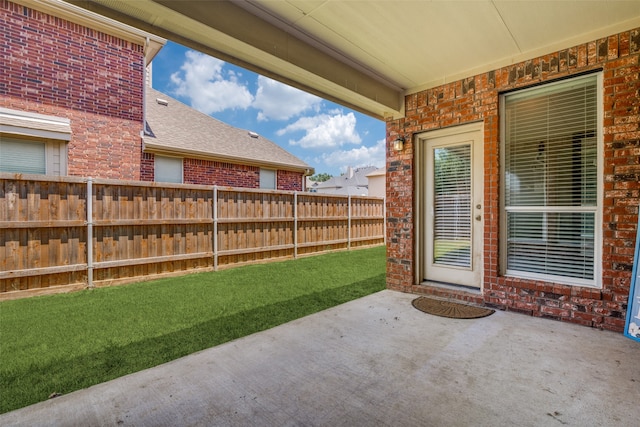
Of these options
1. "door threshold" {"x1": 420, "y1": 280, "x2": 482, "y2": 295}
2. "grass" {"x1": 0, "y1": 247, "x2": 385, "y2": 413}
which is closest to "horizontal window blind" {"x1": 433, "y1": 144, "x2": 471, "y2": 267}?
"door threshold" {"x1": 420, "y1": 280, "x2": 482, "y2": 295}

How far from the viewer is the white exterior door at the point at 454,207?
3.90 meters

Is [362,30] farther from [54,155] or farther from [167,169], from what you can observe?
[167,169]

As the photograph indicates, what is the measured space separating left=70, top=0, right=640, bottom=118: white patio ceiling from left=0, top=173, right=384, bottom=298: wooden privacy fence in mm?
3654

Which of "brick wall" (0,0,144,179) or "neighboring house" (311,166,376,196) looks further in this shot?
"neighboring house" (311,166,376,196)

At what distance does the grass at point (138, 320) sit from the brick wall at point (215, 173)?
4118mm

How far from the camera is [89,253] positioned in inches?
192

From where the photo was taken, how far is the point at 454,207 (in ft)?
13.6

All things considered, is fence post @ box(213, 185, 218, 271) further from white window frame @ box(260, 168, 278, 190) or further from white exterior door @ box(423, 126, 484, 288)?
white window frame @ box(260, 168, 278, 190)

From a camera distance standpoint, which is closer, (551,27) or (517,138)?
(551,27)

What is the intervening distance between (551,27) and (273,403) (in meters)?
3.95

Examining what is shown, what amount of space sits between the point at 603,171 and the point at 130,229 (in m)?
6.57

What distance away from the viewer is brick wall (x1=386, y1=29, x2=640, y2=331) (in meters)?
2.82

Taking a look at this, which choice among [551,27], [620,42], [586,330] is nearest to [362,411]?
[586,330]

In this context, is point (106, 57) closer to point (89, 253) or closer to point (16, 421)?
point (89, 253)
